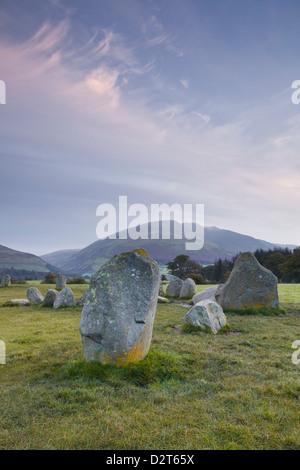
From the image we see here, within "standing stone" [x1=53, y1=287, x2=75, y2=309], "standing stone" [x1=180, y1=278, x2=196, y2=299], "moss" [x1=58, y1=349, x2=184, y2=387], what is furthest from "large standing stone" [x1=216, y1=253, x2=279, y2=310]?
"standing stone" [x1=53, y1=287, x2=75, y2=309]

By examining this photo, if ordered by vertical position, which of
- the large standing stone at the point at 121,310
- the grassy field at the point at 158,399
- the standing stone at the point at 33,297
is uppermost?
the large standing stone at the point at 121,310

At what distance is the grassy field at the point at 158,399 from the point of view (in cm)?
446

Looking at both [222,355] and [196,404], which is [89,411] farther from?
[222,355]

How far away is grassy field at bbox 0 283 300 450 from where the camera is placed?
14.6ft

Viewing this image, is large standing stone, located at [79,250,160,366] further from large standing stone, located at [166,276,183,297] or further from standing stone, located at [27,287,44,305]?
large standing stone, located at [166,276,183,297]

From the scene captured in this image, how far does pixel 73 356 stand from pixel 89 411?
3.80 m

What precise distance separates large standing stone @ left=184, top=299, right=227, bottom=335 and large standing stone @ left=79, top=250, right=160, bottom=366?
4789 millimetres

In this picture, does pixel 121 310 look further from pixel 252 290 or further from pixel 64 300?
pixel 64 300

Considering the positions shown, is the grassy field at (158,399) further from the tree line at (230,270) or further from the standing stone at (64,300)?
the tree line at (230,270)

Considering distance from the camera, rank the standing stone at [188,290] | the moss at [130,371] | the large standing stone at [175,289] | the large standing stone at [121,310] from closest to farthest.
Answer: the moss at [130,371], the large standing stone at [121,310], the standing stone at [188,290], the large standing stone at [175,289]

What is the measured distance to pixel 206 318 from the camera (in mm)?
12375

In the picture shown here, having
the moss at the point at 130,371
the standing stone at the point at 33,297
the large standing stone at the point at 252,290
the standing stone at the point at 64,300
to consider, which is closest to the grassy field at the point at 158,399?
the moss at the point at 130,371

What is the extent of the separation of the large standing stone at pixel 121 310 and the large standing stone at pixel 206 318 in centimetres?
479

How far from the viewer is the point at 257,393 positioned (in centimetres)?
609
